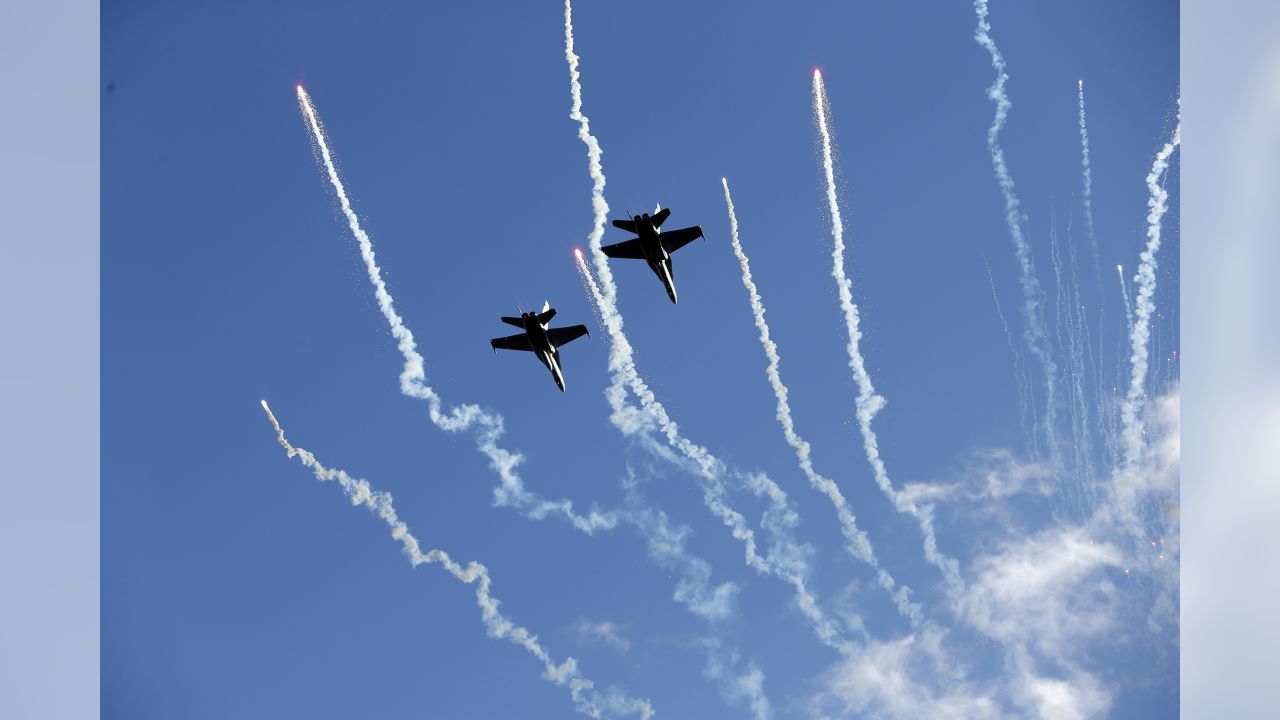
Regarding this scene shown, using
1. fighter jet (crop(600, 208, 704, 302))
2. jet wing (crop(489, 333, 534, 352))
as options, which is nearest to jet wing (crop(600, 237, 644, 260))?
fighter jet (crop(600, 208, 704, 302))

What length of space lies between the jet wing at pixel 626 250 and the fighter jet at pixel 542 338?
13.1 ft

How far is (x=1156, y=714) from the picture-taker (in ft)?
158

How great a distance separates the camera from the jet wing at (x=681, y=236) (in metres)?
47.7

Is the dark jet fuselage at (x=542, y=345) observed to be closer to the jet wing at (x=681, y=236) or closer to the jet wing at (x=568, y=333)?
the jet wing at (x=568, y=333)

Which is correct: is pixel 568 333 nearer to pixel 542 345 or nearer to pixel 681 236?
pixel 542 345

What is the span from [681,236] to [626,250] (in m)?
2.87

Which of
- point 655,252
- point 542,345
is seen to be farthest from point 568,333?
point 655,252

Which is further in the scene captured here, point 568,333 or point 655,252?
point 568,333

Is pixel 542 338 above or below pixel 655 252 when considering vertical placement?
below

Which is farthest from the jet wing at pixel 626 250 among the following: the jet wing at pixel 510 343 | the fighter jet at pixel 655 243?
the jet wing at pixel 510 343

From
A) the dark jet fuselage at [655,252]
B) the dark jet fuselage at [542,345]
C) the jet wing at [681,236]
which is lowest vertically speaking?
the dark jet fuselage at [542,345]

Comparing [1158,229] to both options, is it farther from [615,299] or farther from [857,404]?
[615,299]

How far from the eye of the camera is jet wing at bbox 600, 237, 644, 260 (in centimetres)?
4831

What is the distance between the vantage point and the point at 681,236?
157 feet
